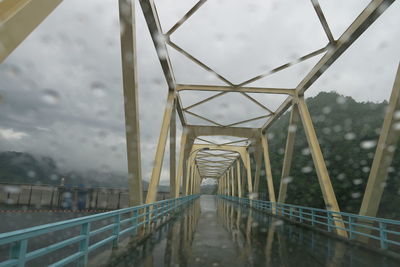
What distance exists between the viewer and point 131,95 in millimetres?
7113

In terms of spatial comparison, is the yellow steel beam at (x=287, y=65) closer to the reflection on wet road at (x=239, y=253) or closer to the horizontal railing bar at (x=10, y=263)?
the reflection on wet road at (x=239, y=253)

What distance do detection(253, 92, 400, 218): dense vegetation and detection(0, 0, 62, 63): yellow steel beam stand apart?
3646 centimetres

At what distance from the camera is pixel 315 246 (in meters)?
7.51

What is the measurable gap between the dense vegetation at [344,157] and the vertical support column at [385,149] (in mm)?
29520

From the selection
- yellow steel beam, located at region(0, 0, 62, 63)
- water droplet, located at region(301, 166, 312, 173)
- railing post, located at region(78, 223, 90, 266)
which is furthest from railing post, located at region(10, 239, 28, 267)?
water droplet, located at region(301, 166, 312, 173)

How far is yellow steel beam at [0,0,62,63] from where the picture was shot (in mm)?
2754

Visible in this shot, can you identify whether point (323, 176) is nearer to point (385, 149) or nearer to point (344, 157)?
point (385, 149)

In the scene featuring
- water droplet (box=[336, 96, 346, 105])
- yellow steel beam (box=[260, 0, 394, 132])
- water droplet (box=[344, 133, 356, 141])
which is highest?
water droplet (box=[336, 96, 346, 105])

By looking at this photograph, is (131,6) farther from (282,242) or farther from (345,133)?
(345,133)

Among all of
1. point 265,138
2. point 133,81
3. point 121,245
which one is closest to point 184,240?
point 121,245

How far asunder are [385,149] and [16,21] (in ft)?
25.9

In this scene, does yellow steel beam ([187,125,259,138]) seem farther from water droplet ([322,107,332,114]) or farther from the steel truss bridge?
water droplet ([322,107,332,114])

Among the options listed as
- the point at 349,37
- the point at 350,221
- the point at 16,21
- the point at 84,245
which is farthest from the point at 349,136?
the point at 16,21

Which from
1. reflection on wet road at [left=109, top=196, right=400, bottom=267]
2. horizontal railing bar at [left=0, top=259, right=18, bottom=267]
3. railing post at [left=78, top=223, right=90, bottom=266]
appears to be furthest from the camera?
reflection on wet road at [left=109, top=196, right=400, bottom=267]
